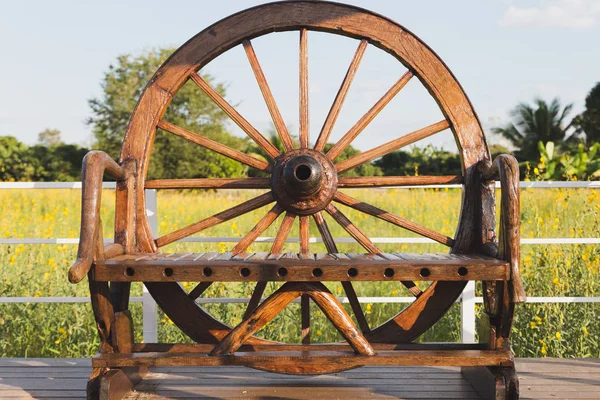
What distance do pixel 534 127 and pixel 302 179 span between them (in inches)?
778

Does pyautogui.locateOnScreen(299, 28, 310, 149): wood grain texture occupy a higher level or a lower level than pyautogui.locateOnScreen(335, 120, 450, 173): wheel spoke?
higher

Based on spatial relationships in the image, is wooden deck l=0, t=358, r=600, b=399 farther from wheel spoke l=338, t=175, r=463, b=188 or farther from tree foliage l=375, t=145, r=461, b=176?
tree foliage l=375, t=145, r=461, b=176

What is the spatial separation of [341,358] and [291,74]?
205cm

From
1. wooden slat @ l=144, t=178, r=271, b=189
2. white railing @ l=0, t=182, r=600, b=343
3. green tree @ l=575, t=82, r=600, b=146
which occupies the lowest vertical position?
white railing @ l=0, t=182, r=600, b=343

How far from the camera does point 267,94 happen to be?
3363mm

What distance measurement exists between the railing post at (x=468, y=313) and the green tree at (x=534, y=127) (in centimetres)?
1811

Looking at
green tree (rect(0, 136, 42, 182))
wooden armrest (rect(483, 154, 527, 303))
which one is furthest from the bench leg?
green tree (rect(0, 136, 42, 182))

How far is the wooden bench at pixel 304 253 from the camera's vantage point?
2553mm

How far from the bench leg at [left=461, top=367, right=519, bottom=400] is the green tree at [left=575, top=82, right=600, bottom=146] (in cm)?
2014

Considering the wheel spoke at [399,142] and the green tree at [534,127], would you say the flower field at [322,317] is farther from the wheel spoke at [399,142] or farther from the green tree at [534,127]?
the green tree at [534,127]

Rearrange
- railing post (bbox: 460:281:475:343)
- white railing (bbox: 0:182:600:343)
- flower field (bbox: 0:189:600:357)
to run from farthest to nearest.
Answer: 1. flower field (bbox: 0:189:600:357)
2. railing post (bbox: 460:281:475:343)
3. white railing (bbox: 0:182:600:343)

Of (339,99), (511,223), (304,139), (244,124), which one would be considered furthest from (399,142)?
(511,223)

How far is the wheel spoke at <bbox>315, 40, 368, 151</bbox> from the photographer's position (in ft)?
10.8

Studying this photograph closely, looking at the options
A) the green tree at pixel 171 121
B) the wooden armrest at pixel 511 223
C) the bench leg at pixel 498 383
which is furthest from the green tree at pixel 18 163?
the wooden armrest at pixel 511 223
